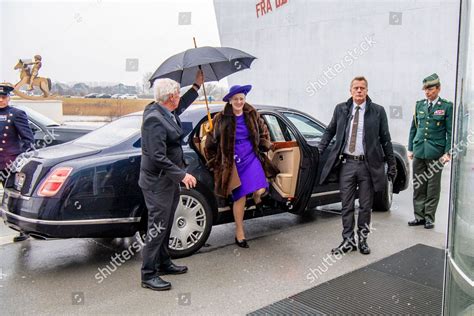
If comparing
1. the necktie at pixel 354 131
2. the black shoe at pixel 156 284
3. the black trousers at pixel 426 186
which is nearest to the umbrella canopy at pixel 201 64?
the necktie at pixel 354 131

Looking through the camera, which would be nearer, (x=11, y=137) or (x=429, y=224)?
(x=11, y=137)

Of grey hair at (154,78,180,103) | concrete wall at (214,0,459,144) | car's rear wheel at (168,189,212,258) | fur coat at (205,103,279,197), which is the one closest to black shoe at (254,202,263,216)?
fur coat at (205,103,279,197)

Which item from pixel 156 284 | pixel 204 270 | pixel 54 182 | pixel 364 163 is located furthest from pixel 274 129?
pixel 54 182

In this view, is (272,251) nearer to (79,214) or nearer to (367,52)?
(79,214)

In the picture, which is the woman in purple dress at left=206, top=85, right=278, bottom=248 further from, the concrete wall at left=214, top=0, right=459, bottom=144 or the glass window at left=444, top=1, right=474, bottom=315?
the concrete wall at left=214, top=0, right=459, bottom=144

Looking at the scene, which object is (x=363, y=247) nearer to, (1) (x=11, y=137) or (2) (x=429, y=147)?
(2) (x=429, y=147)

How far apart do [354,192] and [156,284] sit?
7.60 feet

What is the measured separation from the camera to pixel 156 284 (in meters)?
3.91

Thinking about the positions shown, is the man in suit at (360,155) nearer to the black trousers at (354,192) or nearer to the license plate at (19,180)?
the black trousers at (354,192)

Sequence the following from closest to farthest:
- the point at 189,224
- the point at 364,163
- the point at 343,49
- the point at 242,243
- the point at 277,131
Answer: the point at 189,224, the point at 364,163, the point at 242,243, the point at 277,131, the point at 343,49

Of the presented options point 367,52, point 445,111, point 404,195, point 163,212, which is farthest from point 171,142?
point 367,52

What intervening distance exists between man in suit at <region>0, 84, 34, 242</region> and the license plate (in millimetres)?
1291

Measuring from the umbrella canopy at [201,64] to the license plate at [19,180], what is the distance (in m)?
1.49

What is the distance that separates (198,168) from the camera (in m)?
4.78
